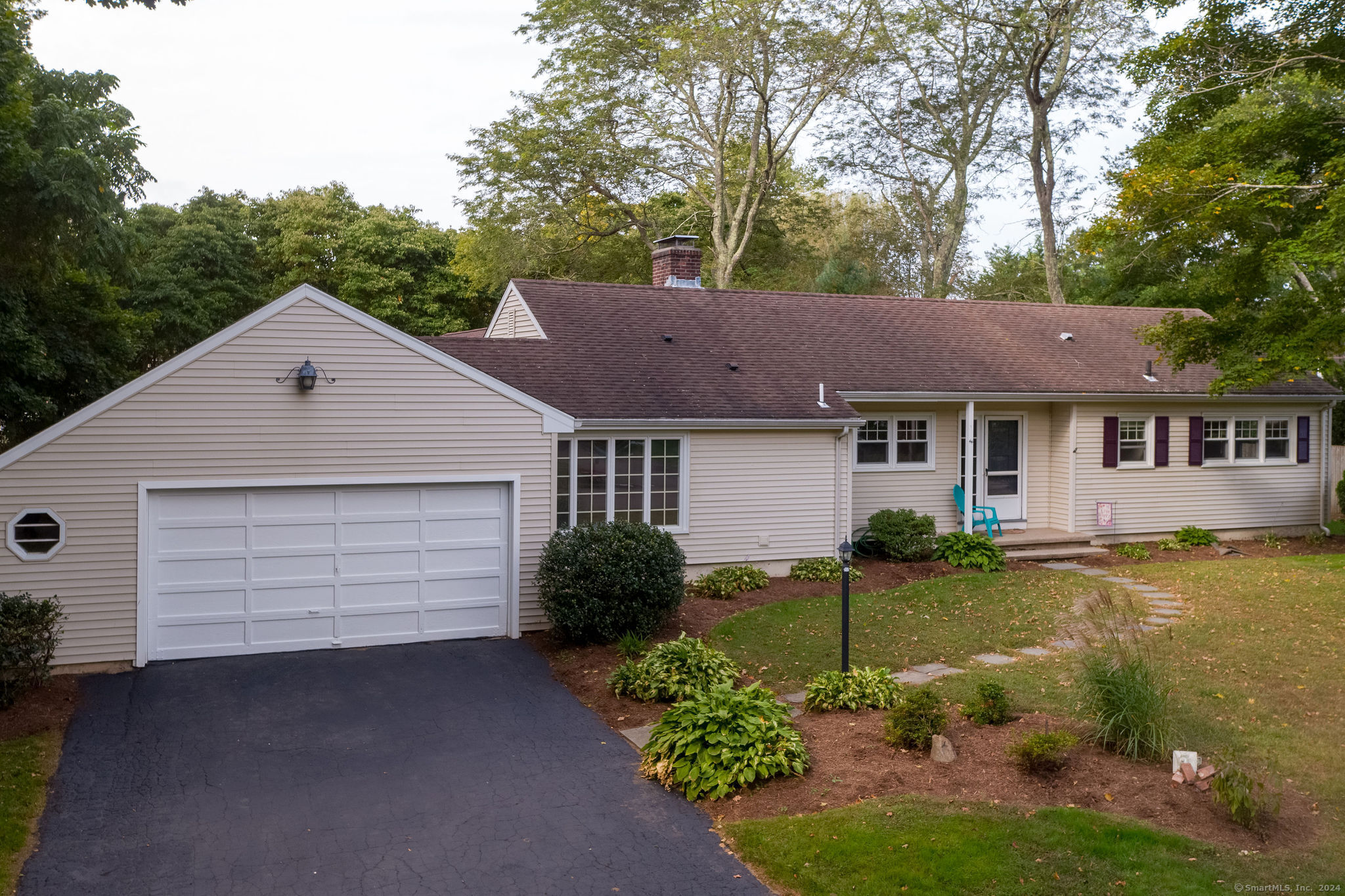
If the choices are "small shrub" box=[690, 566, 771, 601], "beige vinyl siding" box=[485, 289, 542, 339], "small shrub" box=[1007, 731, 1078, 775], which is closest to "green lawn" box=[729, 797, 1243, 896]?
"small shrub" box=[1007, 731, 1078, 775]

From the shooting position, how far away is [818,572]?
1491 cm

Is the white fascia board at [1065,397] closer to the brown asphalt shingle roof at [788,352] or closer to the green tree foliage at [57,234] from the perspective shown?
the brown asphalt shingle roof at [788,352]

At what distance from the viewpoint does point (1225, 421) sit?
755 inches

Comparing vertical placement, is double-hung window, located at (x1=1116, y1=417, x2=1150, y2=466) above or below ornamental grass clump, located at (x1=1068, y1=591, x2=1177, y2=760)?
above

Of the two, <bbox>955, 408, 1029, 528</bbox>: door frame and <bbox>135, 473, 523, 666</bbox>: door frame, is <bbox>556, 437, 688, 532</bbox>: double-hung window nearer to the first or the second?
<bbox>135, 473, 523, 666</bbox>: door frame

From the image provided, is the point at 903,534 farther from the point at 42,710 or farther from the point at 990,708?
the point at 42,710

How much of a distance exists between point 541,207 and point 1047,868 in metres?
29.2

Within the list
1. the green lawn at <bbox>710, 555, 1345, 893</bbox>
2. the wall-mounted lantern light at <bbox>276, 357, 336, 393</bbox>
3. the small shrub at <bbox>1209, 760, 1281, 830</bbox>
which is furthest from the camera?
the wall-mounted lantern light at <bbox>276, 357, 336, 393</bbox>

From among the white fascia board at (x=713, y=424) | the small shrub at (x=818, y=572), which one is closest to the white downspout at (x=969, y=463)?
the white fascia board at (x=713, y=424)

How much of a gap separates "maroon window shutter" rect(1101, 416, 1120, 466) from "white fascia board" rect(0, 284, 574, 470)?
35.3 feet

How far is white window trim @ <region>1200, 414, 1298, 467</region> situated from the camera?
1906 centimetres

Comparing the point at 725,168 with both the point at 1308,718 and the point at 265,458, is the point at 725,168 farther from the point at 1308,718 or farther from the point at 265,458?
the point at 1308,718

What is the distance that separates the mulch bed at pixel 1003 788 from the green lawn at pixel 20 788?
14.6 feet

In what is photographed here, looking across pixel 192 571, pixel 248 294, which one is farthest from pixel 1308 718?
pixel 248 294
